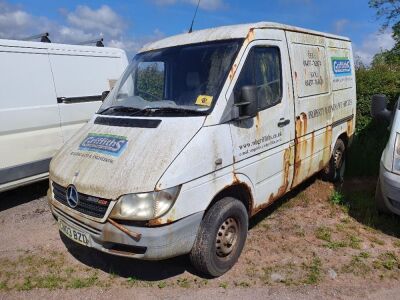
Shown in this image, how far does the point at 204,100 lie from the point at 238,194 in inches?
41.1

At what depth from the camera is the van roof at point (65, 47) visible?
5.59m

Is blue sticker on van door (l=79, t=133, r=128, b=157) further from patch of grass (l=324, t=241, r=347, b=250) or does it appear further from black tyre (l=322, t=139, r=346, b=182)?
black tyre (l=322, t=139, r=346, b=182)

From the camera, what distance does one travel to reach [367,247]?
179 inches

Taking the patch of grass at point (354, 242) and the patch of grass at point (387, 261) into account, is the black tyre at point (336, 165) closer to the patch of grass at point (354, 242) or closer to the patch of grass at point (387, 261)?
the patch of grass at point (354, 242)

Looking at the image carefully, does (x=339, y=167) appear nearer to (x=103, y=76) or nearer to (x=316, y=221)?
(x=316, y=221)

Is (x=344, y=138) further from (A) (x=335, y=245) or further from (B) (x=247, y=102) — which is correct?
(B) (x=247, y=102)

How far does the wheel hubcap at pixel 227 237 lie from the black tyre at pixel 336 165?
2.92 m

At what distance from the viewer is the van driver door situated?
4.03m

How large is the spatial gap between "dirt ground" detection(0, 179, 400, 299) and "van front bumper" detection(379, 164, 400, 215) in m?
0.43

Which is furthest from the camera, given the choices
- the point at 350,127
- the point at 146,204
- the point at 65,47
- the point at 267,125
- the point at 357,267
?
the point at 350,127

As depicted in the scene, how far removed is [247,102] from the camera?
3.84 metres

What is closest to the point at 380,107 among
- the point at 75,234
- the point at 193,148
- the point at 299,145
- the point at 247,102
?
the point at 299,145

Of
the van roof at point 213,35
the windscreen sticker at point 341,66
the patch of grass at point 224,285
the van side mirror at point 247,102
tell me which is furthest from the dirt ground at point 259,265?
the van roof at point 213,35

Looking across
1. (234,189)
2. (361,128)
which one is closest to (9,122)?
(234,189)
